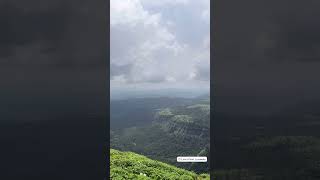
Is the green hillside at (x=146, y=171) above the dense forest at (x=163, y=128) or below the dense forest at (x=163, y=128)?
below

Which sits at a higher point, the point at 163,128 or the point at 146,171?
the point at 163,128

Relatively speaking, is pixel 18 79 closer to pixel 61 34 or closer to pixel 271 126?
pixel 61 34

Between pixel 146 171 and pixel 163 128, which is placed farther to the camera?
pixel 163 128

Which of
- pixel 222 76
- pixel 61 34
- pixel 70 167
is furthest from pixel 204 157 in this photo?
pixel 61 34

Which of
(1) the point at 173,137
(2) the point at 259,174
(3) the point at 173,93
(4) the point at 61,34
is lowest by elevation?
(2) the point at 259,174

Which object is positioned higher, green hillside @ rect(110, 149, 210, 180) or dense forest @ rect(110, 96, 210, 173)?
dense forest @ rect(110, 96, 210, 173)

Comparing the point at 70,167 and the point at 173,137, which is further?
the point at 173,137

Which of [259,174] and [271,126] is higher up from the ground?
[271,126]

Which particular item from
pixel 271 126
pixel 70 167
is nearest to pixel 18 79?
pixel 70 167
